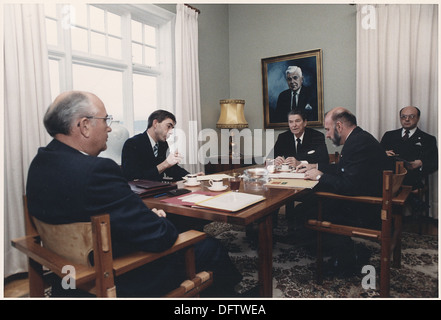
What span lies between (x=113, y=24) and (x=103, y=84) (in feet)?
2.33

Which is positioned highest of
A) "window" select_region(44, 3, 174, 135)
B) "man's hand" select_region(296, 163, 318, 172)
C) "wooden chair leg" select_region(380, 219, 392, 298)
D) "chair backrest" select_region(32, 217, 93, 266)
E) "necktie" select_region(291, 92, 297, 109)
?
"window" select_region(44, 3, 174, 135)

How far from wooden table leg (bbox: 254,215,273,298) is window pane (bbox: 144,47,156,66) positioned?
3.03 m

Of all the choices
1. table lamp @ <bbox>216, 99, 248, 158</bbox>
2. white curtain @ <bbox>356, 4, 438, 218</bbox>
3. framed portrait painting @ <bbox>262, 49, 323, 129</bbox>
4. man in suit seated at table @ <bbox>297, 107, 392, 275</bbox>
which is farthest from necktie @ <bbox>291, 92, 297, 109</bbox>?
man in suit seated at table @ <bbox>297, 107, 392, 275</bbox>

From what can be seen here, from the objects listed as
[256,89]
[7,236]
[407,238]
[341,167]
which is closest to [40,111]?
[7,236]

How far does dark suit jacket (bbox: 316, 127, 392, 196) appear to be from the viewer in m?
1.82

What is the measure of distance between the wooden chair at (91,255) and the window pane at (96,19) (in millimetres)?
2586

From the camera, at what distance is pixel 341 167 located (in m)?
1.98

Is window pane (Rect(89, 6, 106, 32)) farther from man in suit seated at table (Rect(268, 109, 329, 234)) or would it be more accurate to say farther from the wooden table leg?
the wooden table leg

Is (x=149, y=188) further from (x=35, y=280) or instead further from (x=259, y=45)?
(x=259, y=45)

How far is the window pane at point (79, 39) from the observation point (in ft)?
9.46

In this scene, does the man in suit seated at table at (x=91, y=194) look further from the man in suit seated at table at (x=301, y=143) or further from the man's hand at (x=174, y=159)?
the man in suit seated at table at (x=301, y=143)

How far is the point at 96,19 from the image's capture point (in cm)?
312
